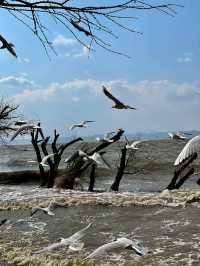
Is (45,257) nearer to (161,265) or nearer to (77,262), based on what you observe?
(77,262)

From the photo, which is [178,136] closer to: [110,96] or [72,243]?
[110,96]

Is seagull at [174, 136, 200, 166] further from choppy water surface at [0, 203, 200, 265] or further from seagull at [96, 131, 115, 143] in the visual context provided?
seagull at [96, 131, 115, 143]

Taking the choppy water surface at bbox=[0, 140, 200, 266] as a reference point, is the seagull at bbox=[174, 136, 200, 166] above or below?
above

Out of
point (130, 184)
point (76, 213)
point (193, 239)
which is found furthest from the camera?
point (130, 184)

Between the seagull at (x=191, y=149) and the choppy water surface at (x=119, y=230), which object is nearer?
the seagull at (x=191, y=149)

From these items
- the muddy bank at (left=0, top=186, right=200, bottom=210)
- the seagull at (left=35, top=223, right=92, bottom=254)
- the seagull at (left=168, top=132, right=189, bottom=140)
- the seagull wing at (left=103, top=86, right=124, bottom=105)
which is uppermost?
the seagull wing at (left=103, top=86, right=124, bottom=105)

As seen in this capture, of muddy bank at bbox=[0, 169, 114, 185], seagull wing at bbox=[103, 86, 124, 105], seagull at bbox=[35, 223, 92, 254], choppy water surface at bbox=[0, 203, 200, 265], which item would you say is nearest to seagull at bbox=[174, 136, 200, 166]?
choppy water surface at bbox=[0, 203, 200, 265]

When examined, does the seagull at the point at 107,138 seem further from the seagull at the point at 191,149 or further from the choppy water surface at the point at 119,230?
the seagull at the point at 191,149

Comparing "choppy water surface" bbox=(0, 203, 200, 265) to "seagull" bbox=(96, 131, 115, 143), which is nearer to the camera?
"choppy water surface" bbox=(0, 203, 200, 265)

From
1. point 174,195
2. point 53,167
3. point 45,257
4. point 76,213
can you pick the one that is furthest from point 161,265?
point 53,167

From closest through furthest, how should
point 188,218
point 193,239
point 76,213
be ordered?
1. point 193,239
2. point 188,218
3. point 76,213

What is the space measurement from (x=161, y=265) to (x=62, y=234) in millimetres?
3319

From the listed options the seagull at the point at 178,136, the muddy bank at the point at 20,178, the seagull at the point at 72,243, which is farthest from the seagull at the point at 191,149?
the muddy bank at the point at 20,178

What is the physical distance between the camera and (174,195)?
14438mm
